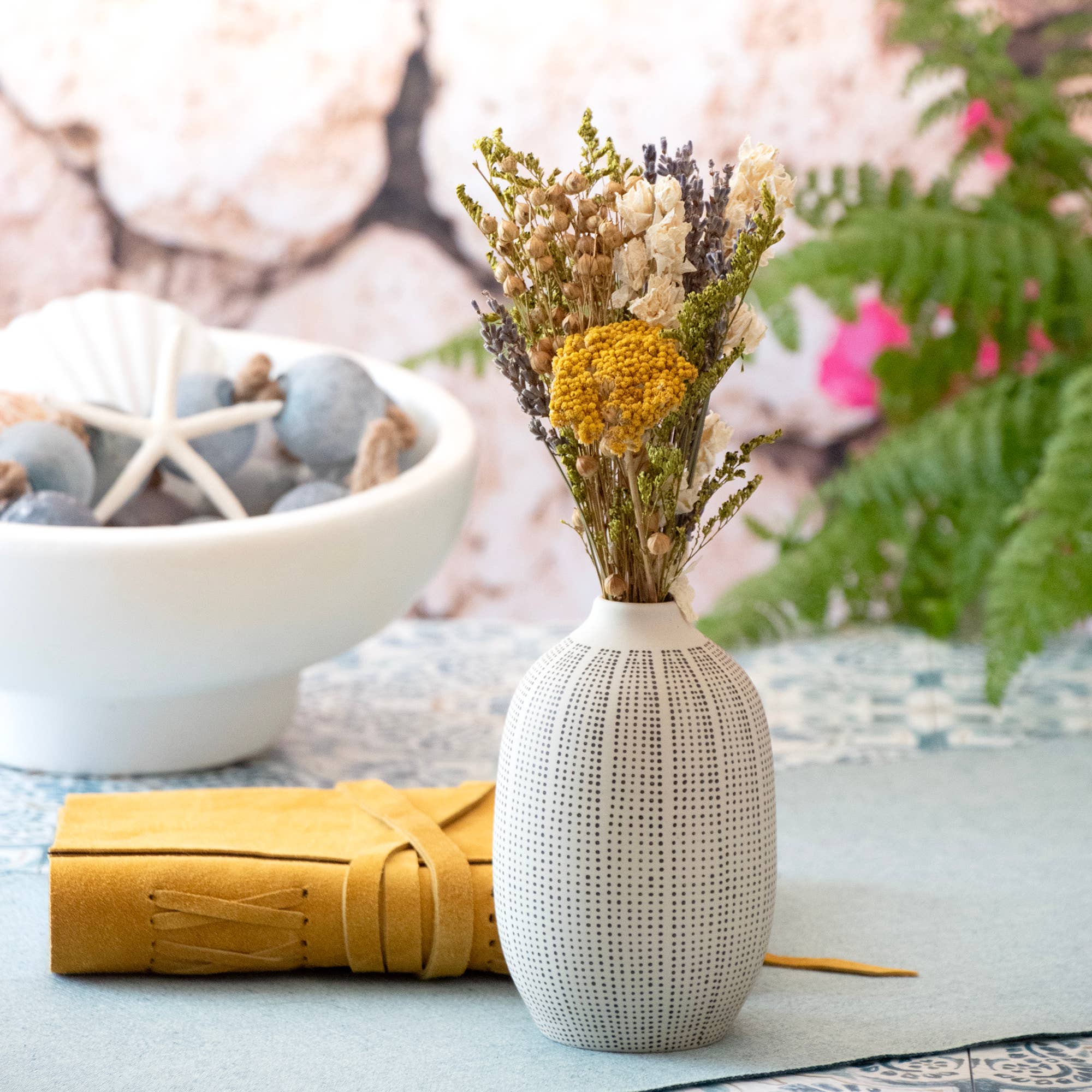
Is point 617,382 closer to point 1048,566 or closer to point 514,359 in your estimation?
point 514,359

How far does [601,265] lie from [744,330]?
6cm

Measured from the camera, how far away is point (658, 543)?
485mm

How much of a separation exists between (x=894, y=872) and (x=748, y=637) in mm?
453

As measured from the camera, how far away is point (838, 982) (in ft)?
1.89

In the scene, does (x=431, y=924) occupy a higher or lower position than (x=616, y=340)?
lower

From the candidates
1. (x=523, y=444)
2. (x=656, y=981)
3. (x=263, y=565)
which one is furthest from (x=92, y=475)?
(x=523, y=444)

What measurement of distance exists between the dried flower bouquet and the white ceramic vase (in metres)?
0.05

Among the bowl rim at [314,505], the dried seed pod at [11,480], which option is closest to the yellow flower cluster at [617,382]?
the bowl rim at [314,505]

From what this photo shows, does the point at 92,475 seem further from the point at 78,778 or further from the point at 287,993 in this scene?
the point at 287,993

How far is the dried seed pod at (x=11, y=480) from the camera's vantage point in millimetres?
765

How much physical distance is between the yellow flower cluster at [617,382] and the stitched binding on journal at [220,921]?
246 mm

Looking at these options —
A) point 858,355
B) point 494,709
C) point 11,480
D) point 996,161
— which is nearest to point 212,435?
point 11,480

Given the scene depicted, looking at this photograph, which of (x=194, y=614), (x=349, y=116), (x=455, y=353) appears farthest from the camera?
(x=349, y=116)

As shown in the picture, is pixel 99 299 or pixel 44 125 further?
pixel 44 125
